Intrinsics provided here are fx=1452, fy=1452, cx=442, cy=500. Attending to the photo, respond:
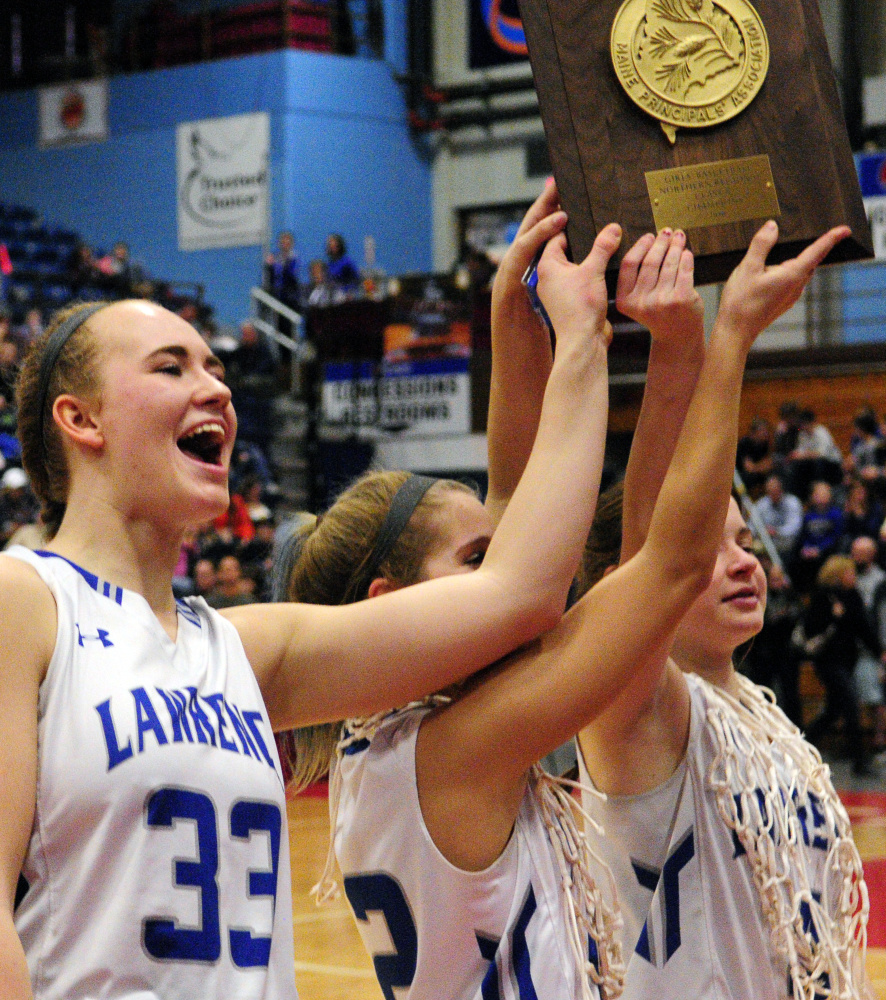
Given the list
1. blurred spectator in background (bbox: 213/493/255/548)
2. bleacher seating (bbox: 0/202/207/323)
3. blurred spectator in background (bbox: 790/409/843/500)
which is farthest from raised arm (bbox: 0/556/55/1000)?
bleacher seating (bbox: 0/202/207/323)

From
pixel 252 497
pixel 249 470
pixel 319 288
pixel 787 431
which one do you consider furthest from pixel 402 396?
pixel 787 431

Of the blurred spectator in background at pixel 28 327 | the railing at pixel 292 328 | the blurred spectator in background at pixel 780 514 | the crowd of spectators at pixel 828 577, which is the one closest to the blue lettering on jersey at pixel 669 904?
the crowd of spectators at pixel 828 577

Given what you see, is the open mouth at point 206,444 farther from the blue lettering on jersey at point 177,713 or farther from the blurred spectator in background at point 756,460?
the blurred spectator in background at point 756,460

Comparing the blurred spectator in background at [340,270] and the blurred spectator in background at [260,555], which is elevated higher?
the blurred spectator in background at [340,270]

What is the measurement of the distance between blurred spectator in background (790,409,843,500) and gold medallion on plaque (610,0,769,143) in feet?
29.0

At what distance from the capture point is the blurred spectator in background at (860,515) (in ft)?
30.7

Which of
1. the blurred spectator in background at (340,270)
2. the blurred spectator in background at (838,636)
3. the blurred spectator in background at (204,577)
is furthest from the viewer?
the blurred spectator in background at (340,270)

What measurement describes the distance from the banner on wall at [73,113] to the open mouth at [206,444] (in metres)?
16.4

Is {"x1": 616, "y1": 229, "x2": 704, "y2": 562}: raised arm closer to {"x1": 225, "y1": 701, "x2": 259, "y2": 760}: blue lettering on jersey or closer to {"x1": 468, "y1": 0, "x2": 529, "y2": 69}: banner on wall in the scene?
{"x1": 225, "y1": 701, "x2": 259, "y2": 760}: blue lettering on jersey

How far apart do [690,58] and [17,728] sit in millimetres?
1062

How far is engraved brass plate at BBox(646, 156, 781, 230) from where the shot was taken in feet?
5.48

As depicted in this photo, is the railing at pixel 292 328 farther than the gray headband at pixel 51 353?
Yes

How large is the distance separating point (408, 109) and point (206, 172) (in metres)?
2.48

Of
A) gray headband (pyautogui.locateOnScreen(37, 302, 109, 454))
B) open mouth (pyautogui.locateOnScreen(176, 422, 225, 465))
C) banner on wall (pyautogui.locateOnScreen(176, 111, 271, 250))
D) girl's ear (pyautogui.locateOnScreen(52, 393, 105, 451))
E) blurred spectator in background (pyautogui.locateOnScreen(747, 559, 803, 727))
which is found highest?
banner on wall (pyautogui.locateOnScreen(176, 111, 271, 250))
